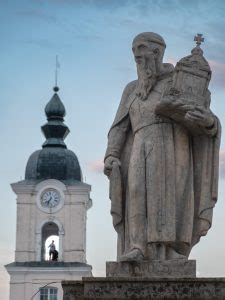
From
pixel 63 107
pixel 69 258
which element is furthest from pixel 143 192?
pixel 63 107

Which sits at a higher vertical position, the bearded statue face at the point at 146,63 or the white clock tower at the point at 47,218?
the white clock tower at the point at 47,218

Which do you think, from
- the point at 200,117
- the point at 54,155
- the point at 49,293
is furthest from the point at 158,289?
the point at 54,155

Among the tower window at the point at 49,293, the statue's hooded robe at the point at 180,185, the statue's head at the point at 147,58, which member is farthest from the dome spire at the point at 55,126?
the statue's hooded robe at the point at 180,185

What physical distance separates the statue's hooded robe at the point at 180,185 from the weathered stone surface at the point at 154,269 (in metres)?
0.33

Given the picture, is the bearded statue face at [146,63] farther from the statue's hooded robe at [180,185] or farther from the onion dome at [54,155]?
the onion dome at [54,155]

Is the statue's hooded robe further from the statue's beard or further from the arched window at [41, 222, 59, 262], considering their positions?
the arched window at [41, 222, 59, 262]

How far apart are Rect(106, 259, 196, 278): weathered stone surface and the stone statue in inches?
4.2

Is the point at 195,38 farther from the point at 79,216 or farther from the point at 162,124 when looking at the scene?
the point at 79,216

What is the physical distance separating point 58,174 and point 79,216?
3852 millimetres

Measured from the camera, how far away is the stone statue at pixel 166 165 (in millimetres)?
12414

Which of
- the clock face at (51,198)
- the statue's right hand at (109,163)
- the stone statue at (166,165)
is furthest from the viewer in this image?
the clock face at (51,198)

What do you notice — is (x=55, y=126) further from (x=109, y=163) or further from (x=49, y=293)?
(x=109, y=163)

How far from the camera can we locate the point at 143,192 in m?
12.6

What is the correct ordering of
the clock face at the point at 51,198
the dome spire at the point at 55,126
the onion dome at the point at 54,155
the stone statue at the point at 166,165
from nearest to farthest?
the stone statue at the point at 166,165, the onion dome at the point at 54,155, the clock face at the point at 51,198, the dome spire at the point at 55,126
